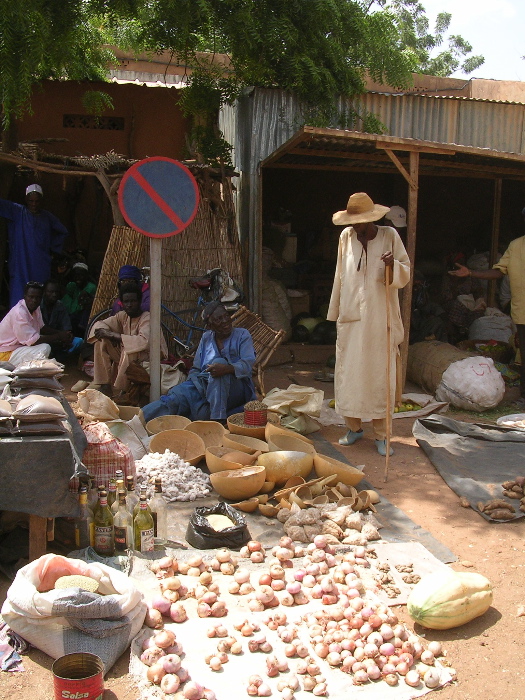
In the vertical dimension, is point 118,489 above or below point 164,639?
above

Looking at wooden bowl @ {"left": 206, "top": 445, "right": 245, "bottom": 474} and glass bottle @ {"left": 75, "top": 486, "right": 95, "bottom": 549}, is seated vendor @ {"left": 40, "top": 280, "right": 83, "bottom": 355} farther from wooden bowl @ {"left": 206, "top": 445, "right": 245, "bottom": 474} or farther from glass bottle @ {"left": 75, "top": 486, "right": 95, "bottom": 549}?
glass bottle @ {"left": 75, "top": 486, "right": 95, "bottom": 549}

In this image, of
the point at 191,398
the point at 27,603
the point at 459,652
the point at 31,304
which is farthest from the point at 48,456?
the point at 31,304

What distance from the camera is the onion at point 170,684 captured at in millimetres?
2684

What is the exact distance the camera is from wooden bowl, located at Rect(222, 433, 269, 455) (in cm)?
494

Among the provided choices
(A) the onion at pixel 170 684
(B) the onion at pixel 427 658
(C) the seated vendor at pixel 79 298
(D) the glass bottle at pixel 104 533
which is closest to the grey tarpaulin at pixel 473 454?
(B) the onion at pixel 427 658

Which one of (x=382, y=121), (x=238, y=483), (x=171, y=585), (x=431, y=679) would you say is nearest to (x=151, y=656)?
(x=171, y=585)

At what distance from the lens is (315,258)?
11.6 metres

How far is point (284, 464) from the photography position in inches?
182

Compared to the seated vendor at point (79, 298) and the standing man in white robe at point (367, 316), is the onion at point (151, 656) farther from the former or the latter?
the seated vendor at point (79, 298)

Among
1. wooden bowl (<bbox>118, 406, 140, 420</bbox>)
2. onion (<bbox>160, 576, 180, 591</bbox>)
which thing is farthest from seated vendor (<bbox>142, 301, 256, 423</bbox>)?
onion (<bbox>160, 576, 180, 591</bbox>)

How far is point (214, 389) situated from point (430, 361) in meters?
3.15

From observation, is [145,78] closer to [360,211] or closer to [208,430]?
[360,211]

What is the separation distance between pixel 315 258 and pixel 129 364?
18.7 ft

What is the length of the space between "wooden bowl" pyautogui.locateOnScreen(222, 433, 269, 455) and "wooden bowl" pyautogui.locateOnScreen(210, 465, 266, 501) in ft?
1.39
